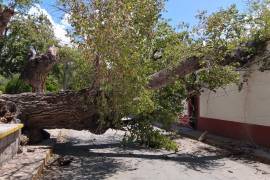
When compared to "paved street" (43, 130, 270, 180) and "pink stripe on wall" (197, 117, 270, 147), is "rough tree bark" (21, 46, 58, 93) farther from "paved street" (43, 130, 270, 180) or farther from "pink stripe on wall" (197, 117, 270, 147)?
"pink stripe on wall" (197, 117, 270, 147)

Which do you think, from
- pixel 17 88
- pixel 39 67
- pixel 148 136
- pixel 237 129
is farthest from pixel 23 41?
pixel 148 136

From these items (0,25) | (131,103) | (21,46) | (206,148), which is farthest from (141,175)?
(21,46)

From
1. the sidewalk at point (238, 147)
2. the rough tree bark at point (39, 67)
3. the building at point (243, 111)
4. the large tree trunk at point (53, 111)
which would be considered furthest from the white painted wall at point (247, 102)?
the rough tree bark at point (39, 67)

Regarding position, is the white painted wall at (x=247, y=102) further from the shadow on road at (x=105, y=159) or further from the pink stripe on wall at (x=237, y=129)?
the shadow on road at (x=105, y=159)

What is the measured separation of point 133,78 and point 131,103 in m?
0.77

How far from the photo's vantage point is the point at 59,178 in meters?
9.81

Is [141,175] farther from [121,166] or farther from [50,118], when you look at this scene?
[50,118]

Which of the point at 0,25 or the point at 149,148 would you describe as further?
the point at 149,148

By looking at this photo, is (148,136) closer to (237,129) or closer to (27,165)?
(27,165)

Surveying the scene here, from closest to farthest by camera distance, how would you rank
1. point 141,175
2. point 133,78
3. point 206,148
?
1. point 141,175
2. point 133,78
3. point 206,148

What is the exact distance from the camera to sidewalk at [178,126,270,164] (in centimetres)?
1342

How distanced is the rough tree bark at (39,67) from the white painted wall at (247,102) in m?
7.04

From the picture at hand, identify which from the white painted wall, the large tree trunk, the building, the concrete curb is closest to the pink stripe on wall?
the building

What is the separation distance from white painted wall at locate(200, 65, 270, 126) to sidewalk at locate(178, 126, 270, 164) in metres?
0.84
